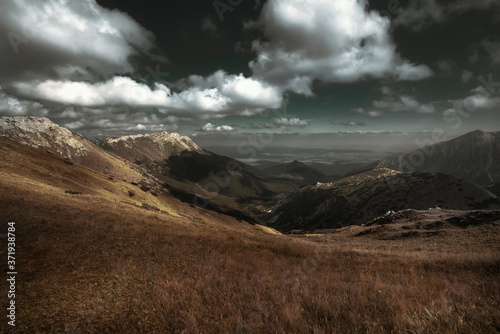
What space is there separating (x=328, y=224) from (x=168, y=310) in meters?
206

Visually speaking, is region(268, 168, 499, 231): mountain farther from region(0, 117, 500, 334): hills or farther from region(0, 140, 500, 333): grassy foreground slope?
region(0, 140, 500, 333): grassy foreground slope

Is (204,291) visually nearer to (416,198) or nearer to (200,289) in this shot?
(200,289)

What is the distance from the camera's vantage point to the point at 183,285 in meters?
6.73

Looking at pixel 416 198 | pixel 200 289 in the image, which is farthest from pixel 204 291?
pixel 416 198

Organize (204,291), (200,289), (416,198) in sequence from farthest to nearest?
(416,198) < (200,289) < (204,291)

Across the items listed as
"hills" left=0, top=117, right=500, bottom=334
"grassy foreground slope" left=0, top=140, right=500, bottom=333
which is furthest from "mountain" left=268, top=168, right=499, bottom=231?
"grassy foreground slope" left=0, top=140, right=500, bottom=333

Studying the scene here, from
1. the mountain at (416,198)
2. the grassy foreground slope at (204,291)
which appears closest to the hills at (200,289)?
the grassy foreground slope at (204,291)

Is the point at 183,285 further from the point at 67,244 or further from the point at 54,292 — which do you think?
the point at 67,244

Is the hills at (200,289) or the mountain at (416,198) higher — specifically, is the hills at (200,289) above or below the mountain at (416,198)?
above

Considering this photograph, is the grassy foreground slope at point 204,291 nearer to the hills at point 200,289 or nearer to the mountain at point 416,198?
the hills at point 200,289

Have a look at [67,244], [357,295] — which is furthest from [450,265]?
[67,244]

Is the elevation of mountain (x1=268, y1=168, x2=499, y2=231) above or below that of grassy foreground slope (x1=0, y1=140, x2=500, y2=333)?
below

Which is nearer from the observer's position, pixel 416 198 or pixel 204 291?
pixel 204 291

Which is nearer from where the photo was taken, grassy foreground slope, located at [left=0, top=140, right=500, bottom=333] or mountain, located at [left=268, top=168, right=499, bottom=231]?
grassy foreground slope, located at [left=0, top=140, right=500, bottom=333]
